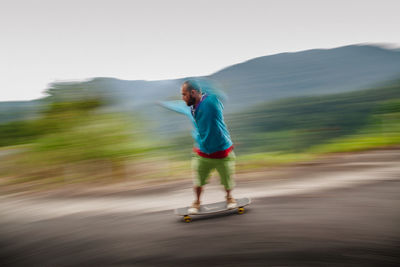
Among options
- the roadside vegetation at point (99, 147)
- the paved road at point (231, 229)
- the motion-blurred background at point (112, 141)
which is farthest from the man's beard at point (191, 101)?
the roadside vegetation at point (99, 147)

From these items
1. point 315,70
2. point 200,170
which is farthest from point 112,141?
point 315,70

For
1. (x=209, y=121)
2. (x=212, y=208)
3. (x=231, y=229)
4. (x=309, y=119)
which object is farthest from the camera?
(x=309, y=119)

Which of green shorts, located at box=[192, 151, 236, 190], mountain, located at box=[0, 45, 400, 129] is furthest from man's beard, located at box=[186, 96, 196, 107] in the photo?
mountain, located at box=[0, 45, 400, 129]

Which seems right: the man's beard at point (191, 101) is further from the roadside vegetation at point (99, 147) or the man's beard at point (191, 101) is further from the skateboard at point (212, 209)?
the roadside vegetation at point (99, 147)

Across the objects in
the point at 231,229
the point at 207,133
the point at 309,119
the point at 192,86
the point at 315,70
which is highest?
the point at 315,70

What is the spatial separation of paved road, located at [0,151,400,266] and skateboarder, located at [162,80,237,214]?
51cm

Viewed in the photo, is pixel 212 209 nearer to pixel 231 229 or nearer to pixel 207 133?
pixel 231 229

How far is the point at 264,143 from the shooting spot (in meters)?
11.3

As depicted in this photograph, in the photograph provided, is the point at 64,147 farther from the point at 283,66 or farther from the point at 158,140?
the point at 283,66

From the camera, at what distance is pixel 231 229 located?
331cm

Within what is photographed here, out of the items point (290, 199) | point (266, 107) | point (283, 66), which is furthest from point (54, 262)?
point (283, 66)

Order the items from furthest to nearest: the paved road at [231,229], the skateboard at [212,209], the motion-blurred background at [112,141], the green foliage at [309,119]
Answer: the green foliage at [309,119] < the motion-blurred background at [112,141] < the skateboard at [212,209] < the paved road at [231,229]

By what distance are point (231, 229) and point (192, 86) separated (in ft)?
5.25

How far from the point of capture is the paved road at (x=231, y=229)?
8.86 feet
